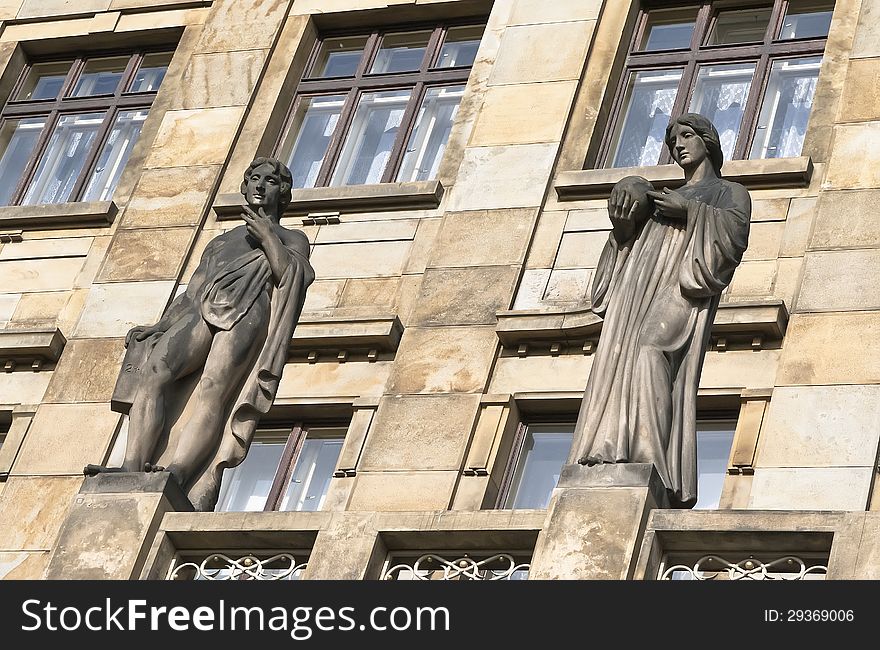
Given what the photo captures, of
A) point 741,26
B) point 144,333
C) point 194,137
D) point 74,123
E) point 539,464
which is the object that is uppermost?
point 741,26

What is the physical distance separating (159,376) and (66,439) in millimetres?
4265

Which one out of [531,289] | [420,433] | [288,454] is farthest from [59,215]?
[420,433]

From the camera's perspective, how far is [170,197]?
73.6ft

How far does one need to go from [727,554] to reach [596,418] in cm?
140

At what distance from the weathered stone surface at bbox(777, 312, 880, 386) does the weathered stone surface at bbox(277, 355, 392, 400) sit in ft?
11.6

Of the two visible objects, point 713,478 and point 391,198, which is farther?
point 391,198

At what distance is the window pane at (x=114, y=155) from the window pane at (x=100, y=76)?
593mm

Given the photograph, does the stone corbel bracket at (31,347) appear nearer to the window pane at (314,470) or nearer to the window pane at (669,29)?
the window pane at (314,470)

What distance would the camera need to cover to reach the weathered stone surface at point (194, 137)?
22750 mm

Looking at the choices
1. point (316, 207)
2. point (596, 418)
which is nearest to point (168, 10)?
point (316, 207)

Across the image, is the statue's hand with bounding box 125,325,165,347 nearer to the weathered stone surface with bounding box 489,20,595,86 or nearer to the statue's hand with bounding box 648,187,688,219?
the statue's hand with bounding box 648,187,688,219

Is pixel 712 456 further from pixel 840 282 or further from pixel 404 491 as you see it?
pixel 404 491
